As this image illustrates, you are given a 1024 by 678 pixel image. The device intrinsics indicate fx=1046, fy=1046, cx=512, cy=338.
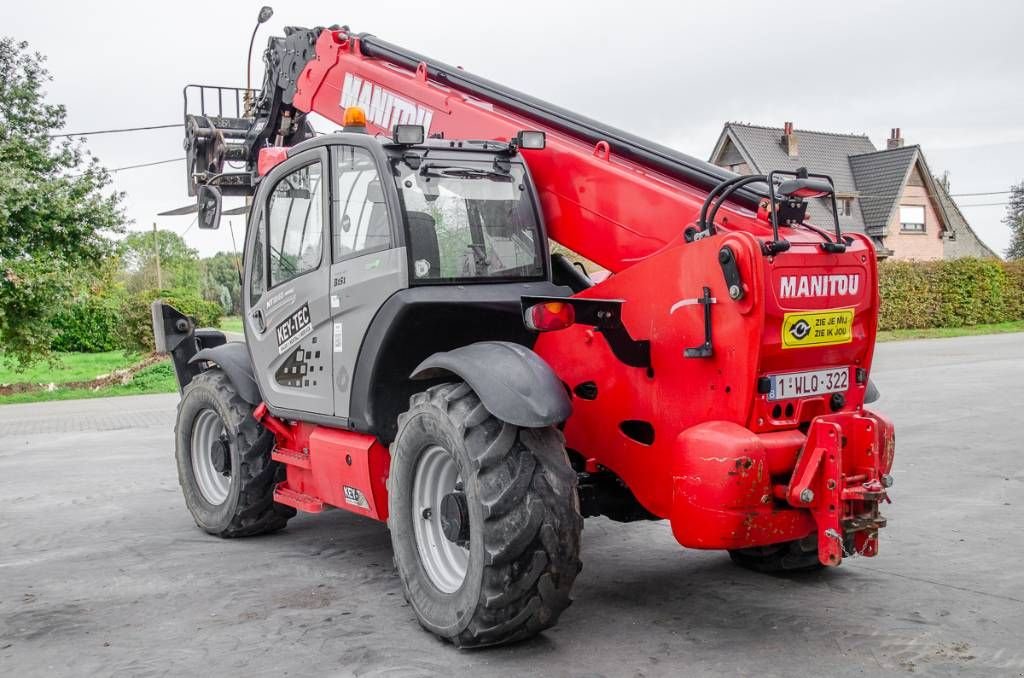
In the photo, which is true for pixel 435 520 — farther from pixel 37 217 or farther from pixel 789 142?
pixel 789 142

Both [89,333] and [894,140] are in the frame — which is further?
[894,140]

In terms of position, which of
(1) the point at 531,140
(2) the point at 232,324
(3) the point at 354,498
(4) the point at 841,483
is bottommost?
(2) the point at 232,324

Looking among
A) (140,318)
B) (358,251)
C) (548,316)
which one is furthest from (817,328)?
(140,318)

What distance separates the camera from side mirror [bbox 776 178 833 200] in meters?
4.45

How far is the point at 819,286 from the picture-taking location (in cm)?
450

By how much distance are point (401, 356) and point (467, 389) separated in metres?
Answer: 0.79

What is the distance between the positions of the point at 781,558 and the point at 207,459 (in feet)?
13.4

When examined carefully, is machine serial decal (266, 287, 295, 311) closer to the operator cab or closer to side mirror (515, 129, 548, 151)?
the operator cab

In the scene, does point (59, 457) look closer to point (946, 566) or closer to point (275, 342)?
point (275, 342)

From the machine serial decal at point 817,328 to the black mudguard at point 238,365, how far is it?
3.70 metres

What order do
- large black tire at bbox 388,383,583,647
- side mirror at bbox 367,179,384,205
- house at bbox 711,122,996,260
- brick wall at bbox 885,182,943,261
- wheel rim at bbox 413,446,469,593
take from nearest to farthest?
1. large black tire at bbox 388,383,583,647
2. wheel rim at bbox 413,446,469,593
3. side mirror at bbox 367,179,384,205
4. house at bbox 711,122,996,260
5. brick wall at bbox 885,182,943,261

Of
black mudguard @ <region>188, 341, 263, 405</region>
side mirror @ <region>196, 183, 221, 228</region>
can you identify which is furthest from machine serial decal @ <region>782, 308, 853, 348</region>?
side mirror @ <region>196, 183, 221, 228</region>

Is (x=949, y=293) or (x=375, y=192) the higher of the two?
(x=375, y=192)

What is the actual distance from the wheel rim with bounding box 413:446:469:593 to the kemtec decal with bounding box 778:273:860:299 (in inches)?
67.3
